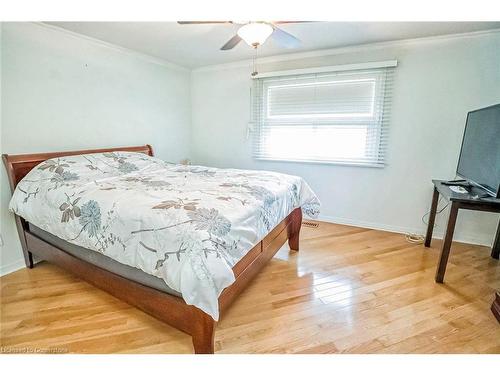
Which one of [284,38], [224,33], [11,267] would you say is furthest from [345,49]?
[11,267]

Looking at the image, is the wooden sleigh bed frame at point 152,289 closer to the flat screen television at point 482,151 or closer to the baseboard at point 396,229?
the baseboard at point 396,229

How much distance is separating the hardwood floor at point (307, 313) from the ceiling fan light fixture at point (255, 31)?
1.77 m

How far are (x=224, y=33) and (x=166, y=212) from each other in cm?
198

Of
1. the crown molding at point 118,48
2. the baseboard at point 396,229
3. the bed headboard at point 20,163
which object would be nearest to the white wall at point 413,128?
the baseboard at point 396,229

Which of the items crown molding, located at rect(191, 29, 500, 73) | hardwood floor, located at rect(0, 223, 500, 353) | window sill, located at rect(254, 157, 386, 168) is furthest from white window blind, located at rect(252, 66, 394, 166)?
hardwood floor, located at rect(0, 223, 500, 353)

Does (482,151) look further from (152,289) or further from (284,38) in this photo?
(152,289)

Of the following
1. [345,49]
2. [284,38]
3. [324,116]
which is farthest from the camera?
[324,116]

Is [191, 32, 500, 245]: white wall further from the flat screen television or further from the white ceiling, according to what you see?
the flat screen television

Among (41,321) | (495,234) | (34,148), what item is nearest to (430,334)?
(495,234)

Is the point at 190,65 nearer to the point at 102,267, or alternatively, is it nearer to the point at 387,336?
the point at 102,267

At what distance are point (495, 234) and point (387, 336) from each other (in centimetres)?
193

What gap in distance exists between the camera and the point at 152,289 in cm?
132

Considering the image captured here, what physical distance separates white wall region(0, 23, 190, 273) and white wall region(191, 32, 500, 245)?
3.63 ft
